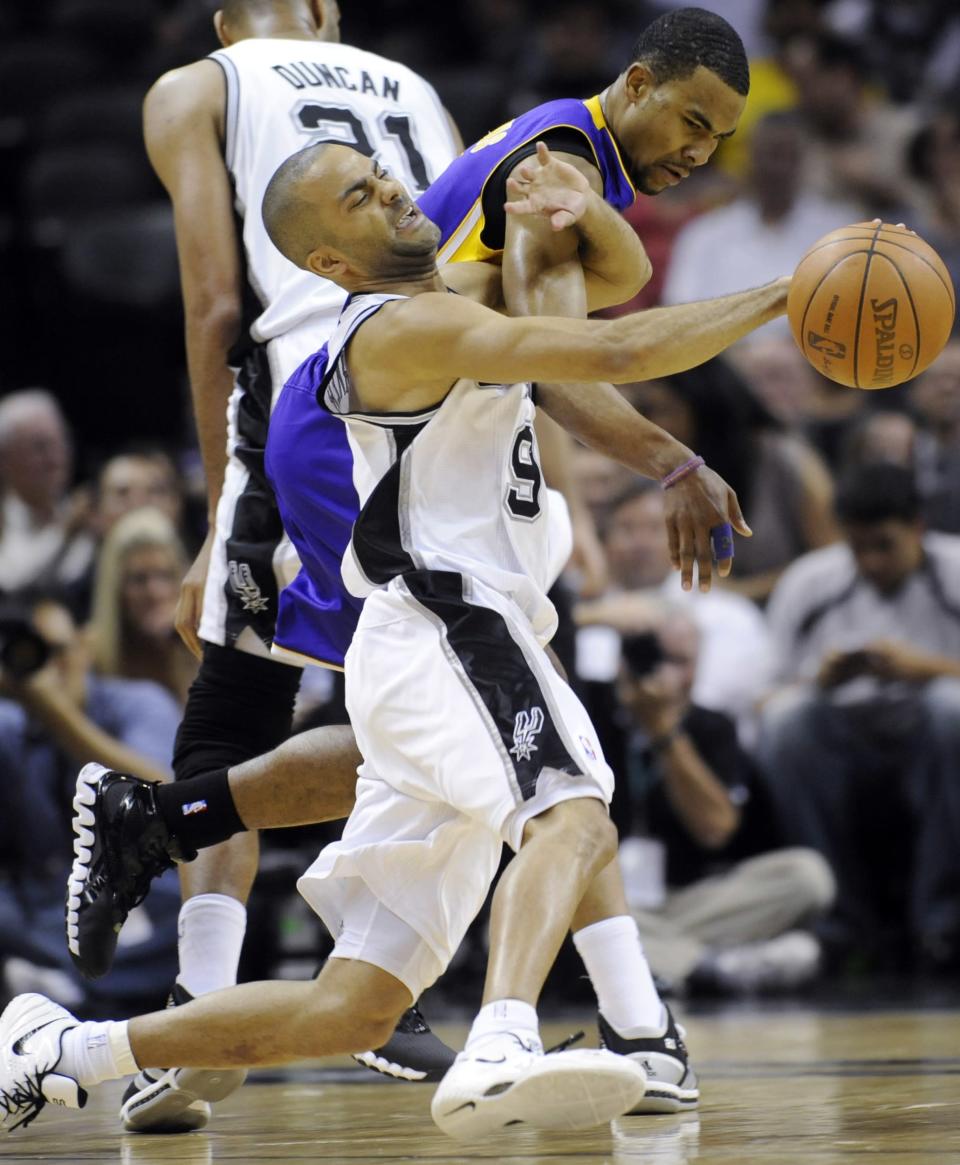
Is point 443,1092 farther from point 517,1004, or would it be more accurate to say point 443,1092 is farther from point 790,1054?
point 790,1054

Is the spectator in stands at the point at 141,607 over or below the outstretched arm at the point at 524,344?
below

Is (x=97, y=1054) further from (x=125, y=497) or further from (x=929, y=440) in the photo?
(x=929, y=440)

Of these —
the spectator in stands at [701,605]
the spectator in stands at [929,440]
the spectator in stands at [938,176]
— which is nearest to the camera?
the spectator in stands at [701,605]

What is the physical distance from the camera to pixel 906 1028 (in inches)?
210

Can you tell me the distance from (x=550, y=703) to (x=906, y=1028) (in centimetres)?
251

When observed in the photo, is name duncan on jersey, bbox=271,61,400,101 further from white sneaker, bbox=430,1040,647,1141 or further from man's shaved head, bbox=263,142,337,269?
white sneaker, bbox=430,1040,647,1141

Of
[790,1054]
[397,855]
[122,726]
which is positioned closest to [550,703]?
[397,855]

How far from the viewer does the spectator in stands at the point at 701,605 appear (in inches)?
298

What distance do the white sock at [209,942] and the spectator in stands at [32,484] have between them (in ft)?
14.6

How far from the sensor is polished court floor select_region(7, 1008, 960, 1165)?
10.3ft

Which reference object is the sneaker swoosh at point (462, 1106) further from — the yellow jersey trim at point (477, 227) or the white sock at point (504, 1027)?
the yellow jersey trim at point (477, 227)

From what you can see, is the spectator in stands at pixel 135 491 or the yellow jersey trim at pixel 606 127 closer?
the yellow jersey trim at pixel 606 127

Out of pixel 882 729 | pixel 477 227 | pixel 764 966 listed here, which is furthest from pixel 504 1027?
pixel 882 729

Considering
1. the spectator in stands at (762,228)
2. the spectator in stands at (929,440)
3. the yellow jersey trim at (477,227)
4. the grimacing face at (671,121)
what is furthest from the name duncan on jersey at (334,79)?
the spectator in stands at (762,228)
